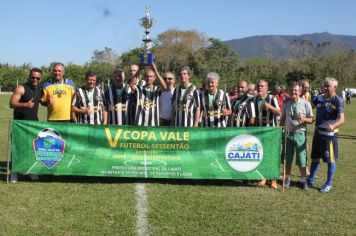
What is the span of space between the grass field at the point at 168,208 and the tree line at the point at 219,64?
34.5 metres

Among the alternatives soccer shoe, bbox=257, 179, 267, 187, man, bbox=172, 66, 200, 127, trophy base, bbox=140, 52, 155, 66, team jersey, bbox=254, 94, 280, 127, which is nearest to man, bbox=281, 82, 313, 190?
team jersey, bbox=254, 94, 280, 127

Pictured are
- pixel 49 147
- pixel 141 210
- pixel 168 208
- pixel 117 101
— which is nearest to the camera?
pixel 141 210

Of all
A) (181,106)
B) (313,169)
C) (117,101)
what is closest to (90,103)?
(117,101)

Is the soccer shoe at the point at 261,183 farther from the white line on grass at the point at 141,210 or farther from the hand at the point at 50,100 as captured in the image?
the hand at the point at 50,100

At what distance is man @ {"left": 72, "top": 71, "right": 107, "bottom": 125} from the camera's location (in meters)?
7.90

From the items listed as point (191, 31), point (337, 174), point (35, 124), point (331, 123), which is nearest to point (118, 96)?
point (35, 124)

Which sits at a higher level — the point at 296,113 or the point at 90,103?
the point at 90,103

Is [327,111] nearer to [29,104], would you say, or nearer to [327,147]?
[327,147]

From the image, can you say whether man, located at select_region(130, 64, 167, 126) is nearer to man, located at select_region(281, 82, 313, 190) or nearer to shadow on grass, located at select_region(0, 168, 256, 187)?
shadow on grass, located at select_region(0, 168, 256, 187)

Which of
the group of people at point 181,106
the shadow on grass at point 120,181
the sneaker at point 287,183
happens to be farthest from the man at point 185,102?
the sneaker at point 287,183

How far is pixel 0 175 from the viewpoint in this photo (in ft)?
26.9

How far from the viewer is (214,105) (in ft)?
25.9

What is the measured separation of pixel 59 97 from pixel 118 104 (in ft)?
3.48

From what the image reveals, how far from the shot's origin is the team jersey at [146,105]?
8.09m
